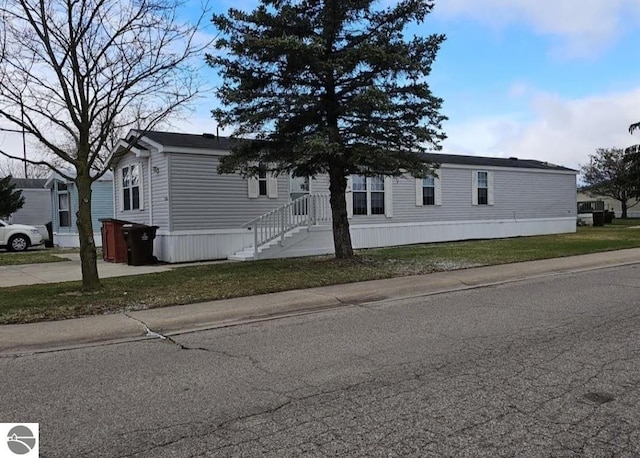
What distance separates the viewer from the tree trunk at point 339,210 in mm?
13414

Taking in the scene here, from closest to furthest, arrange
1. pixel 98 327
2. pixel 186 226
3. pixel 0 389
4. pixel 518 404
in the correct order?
pixel 518 404 → pixel 0 389 → pixel 98 327 → pixel 186 226

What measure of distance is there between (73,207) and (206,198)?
395 inches

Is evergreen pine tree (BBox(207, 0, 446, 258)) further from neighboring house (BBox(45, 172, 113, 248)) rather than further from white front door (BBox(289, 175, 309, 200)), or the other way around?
neighboring house (BBox(45, 172, 113, 248))

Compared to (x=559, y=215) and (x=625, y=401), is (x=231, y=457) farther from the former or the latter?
(x=559, y=215)

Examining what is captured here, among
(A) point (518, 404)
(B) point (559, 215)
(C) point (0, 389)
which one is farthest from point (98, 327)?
(B) point (559, 215)

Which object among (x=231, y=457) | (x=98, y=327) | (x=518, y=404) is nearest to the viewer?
(x=231, y=457)

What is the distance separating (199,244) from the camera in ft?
53.8

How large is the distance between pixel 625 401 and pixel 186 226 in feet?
44.6

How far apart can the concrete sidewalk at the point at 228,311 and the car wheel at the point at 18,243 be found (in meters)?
Result: 17.4

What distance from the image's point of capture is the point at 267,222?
17016 millimetres

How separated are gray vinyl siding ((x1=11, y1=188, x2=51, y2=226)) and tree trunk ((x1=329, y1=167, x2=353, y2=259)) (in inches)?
1066

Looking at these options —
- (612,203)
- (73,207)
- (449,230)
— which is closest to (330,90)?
(449,230)

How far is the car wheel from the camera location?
22703mm

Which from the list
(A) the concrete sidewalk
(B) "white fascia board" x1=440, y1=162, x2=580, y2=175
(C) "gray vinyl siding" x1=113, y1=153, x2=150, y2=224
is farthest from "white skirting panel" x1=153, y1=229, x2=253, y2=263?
(B) "white fascia board" x1=440, y1=162, x2=580, y2=175
